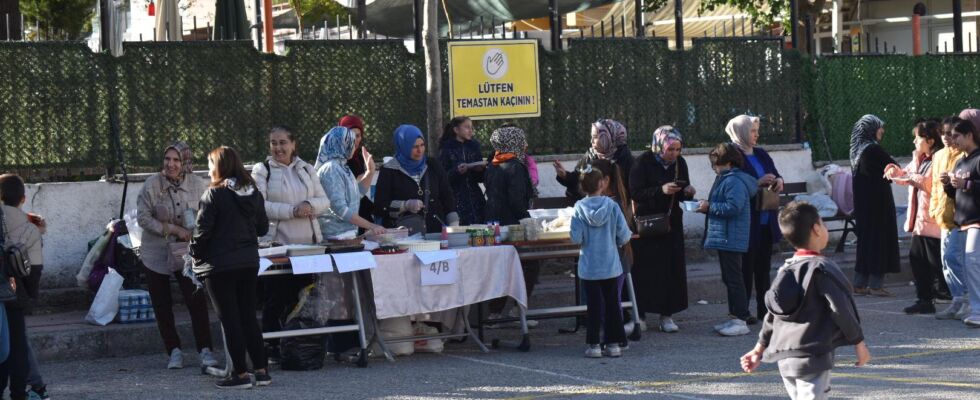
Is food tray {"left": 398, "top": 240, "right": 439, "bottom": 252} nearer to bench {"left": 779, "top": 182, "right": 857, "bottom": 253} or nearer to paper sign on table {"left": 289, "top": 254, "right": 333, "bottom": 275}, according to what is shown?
paper sign on table {"left": 289, "top": 254, "right": 333, "bottom": 275}

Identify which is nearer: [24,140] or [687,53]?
[24,140]

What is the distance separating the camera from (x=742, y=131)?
38.0 feet

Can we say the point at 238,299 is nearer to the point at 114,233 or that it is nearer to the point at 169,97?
the point at 114,233

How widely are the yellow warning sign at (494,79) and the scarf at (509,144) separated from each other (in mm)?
2681

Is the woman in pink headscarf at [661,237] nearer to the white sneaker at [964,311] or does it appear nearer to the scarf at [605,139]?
the scarf at [605,139]

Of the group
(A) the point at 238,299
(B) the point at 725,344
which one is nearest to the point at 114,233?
(A) the point at 238,299

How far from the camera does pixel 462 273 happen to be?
34.2 feet

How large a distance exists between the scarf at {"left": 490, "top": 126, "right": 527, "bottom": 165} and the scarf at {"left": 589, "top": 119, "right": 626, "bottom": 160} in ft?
1.95

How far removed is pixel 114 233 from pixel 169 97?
1.68 metres

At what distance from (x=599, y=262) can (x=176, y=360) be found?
3152 millimetres

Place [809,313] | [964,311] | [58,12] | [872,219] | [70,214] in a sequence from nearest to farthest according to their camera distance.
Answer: [809,313], [964,311], [70,214], [872,219], [58,12]

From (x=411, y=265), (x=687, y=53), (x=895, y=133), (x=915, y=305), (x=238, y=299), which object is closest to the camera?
(x=238, y=299)

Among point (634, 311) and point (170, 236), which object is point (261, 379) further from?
point (634, 311)

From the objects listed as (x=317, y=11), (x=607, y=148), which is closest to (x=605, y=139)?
(x=607, y=148)
